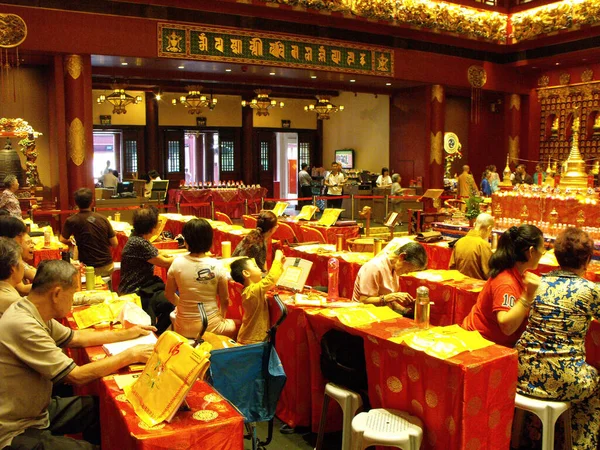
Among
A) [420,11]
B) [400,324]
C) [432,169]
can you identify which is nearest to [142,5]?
[420,11]

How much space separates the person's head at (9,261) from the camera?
108 inches

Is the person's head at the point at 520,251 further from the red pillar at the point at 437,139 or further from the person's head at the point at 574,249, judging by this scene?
the red pillar at the point at 437,139

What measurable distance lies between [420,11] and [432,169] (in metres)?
3.70

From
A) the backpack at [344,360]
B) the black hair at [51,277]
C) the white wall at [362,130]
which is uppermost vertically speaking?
the white wall at [362,130]

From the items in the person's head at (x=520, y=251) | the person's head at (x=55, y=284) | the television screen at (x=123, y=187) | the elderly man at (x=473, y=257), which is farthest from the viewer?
the television screen at (x=123, y=187)

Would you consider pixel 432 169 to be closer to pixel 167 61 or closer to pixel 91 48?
pixel 167 61

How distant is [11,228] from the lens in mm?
4383

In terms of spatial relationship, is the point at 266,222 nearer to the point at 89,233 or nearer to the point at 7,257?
the point at 89,233

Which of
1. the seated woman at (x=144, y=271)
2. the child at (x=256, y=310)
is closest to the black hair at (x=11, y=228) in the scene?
the seated woman at (x=144, y=271)

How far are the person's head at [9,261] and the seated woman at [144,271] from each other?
5.61 ft

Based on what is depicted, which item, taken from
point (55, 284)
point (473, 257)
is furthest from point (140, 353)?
point (473, 257)

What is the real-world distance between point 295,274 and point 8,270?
1732 mm

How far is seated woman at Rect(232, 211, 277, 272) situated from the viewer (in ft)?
16.8

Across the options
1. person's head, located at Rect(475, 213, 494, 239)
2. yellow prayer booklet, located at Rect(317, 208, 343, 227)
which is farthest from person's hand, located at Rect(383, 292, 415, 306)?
yellow prayer booklet, located at Rect(317, 208, 343, 227)
